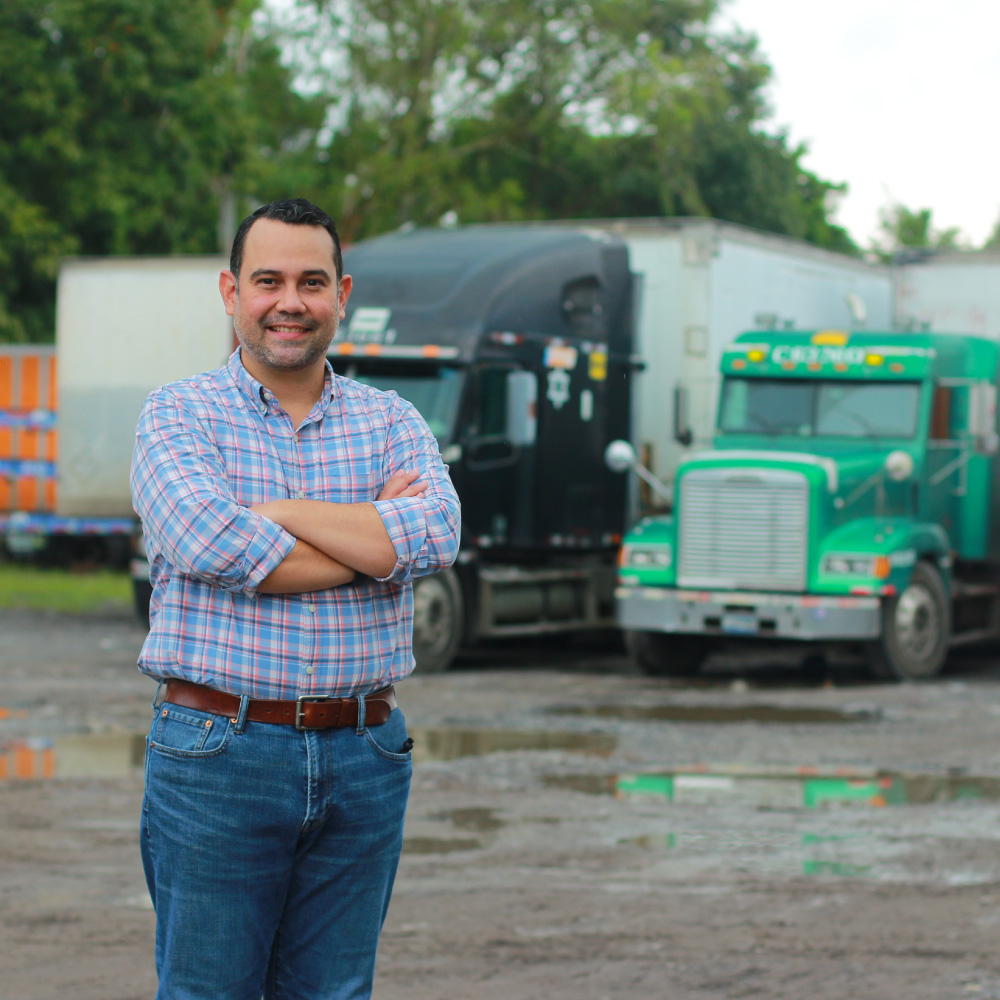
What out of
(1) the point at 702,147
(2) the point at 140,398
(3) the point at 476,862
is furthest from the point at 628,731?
(1) the point at 702,147

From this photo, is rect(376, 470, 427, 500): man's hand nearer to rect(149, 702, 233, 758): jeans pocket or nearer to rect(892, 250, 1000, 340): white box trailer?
rect(149, 702, 233, 758): jeans pocket

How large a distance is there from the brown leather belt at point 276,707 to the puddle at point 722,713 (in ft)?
29.1

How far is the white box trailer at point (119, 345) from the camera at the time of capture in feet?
70.8

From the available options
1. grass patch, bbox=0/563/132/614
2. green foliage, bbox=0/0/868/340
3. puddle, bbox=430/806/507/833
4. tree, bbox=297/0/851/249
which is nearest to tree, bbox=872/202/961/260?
green foliage, bbox=0/0/868/340

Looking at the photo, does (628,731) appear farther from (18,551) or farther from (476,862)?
(18,551)

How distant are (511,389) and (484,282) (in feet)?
2.96

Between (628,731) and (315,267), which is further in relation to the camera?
(628,731)

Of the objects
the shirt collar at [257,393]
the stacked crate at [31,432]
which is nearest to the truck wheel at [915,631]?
the shirt collar at [257,393]

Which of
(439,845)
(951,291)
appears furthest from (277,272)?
(951,291)

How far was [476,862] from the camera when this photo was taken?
7629mm

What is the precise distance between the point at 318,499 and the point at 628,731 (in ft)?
27.0

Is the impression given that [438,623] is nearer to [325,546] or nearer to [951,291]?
[951,291]

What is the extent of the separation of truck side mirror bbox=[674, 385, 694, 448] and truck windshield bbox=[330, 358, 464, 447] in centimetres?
182

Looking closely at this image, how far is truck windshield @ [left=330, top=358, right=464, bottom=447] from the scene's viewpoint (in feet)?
49.7
